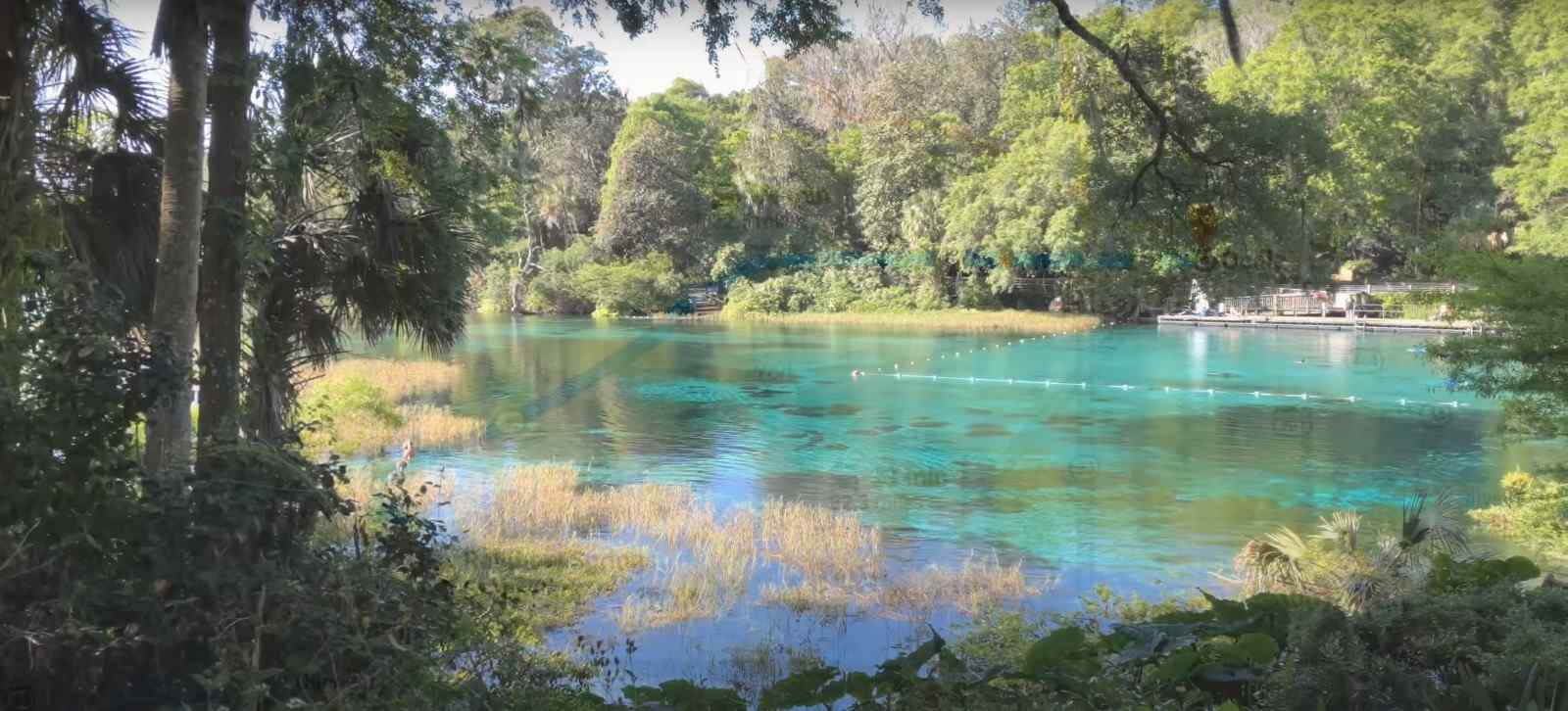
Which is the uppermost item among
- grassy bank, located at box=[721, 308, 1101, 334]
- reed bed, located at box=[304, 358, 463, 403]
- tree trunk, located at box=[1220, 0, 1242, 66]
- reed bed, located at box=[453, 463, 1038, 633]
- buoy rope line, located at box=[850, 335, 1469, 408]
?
tree trunk, located at box=[1220, 0, 1242, 66]

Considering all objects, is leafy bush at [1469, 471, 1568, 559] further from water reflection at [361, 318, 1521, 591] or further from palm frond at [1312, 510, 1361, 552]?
palm frond at [1312, 510, 1361, 552]

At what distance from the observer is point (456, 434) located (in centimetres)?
1781

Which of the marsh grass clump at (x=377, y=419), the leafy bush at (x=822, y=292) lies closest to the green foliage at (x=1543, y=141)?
the leafy bush at (x=822, y=292)

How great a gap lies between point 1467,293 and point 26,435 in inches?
370

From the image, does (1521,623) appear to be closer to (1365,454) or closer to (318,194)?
(318,194)

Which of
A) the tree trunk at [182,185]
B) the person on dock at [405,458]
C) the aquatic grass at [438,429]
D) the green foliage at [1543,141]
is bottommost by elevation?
the aquatic grass at [438,429]

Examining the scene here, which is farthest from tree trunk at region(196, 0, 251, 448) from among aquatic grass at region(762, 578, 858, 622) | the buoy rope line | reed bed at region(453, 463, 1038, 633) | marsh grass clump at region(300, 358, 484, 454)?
the buoy rope line

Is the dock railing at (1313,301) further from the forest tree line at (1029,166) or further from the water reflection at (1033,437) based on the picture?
the water reflection at (1033,437)

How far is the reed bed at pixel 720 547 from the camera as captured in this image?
9.16 metres

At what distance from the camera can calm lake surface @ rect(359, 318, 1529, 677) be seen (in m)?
11.7

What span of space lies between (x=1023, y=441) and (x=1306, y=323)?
23.3m

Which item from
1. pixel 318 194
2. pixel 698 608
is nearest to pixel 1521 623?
pixel 698 608

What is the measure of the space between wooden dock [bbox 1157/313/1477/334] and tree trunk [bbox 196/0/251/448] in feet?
108

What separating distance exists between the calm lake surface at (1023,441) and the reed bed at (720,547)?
0.40 metres
